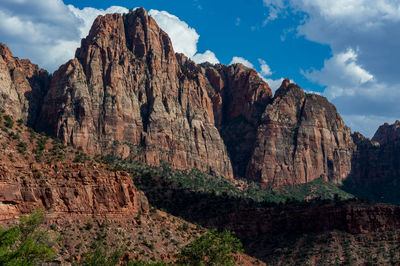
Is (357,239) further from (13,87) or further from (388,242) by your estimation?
(13,87)

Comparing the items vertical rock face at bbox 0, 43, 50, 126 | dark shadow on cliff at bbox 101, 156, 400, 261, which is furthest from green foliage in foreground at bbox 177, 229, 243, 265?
vertical rock face at bbox 0, 43, 50, 126

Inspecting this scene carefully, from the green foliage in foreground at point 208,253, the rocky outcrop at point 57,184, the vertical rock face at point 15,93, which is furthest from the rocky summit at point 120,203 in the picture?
the green foliage in foreground at point 208,253

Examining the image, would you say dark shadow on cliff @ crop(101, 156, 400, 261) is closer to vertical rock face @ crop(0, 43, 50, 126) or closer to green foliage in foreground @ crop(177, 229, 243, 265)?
green foliage in foreground @ crop(177, 229, 243, 265)

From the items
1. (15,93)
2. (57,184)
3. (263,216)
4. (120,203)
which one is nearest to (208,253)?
(120,203)

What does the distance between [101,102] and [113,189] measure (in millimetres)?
115522

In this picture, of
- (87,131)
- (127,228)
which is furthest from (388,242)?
(87,131)

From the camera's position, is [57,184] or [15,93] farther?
[15,93]

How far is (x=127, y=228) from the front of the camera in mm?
86062

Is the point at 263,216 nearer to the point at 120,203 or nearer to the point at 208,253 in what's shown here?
the point at 120,203

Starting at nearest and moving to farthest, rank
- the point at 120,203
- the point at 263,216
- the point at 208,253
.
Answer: the point at 208,253 → the point at 120,203 → the point at 263,216

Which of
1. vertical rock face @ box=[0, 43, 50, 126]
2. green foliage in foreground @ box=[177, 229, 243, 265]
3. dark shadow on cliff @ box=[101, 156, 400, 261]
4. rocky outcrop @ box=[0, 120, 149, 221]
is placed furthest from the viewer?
vertical rock face @ box=[0, 43, 50, 126]

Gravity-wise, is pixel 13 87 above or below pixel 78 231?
above

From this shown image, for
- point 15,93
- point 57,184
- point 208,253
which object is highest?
point 15,93

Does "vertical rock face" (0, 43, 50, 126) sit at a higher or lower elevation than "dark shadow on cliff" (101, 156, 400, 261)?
higher
